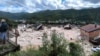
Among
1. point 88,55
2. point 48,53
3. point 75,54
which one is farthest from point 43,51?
point 88,55

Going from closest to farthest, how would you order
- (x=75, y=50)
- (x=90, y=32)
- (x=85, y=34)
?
(x=75, y=50) < (x=90, y=32) < (x=85, y=34)

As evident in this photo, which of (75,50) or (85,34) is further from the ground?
(75,50)

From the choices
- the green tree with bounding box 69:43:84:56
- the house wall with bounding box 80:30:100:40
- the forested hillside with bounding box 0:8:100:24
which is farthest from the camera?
the forested hillside with bounding box 0:8:100:24

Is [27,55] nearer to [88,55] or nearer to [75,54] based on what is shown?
[75,54]

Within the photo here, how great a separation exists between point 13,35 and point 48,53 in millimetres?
5207

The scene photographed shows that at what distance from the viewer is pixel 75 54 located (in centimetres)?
939

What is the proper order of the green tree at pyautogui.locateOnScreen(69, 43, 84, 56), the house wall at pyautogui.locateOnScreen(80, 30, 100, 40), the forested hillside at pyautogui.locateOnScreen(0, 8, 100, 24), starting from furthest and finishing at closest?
1. the forested hillside at pyautogui.locateOnScreen(0, 8, 100, 24)
2. the house wall at pyautogui.locateOnScreen(80, 30, 100, 40)
3. the green tree at pyautogui.locateOnScreen(69, 43, 84, 56)

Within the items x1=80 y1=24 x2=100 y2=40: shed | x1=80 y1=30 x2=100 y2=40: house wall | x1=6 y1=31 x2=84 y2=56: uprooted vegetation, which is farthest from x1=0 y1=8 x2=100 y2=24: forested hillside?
x1=6 y1=31 x2=84 y2=56: uprooted vegetation

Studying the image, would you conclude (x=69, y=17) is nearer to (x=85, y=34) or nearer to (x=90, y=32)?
(x=85, y=34)

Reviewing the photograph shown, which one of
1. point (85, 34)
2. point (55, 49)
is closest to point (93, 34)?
point (85, 34)

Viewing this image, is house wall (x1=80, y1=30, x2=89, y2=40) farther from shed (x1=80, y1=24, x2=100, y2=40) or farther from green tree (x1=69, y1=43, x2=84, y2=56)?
green tree (x1=69, y1=43, x2=84, y2=56)

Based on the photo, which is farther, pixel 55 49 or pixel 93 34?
pixel 93 34

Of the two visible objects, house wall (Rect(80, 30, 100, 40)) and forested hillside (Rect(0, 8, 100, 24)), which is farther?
forested hillside (Rect(0, 8, 100, 24))

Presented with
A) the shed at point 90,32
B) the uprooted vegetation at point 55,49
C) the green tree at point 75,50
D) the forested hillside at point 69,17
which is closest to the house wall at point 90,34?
the shed at point 90,32
